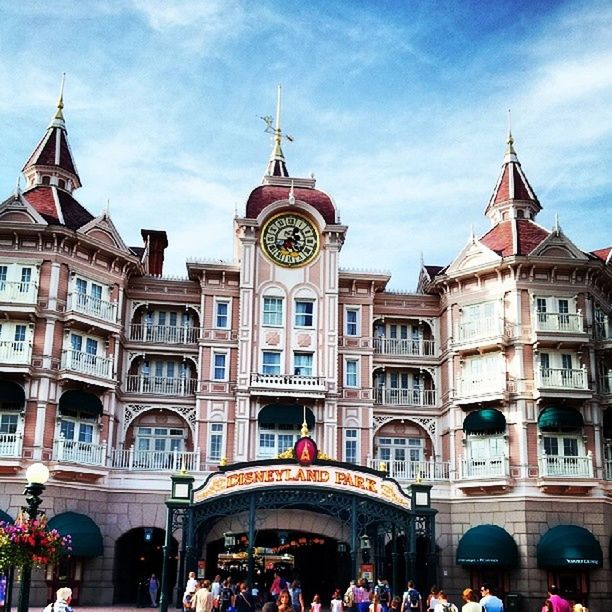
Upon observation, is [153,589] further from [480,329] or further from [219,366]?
[480,329]

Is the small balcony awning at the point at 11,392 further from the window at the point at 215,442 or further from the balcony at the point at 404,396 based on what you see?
the balcony at the point at 404,396

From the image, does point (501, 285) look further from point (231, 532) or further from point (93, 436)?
point (93, 436)

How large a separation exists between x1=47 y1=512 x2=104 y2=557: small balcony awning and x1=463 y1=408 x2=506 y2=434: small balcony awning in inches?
679

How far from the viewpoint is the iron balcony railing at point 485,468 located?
1570 inches

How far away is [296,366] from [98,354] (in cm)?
939

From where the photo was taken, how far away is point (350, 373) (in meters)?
44.1

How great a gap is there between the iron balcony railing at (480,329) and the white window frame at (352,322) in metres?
4.99

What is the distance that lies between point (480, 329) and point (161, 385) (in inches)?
619

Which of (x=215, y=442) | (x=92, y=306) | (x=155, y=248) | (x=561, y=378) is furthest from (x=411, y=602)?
(x=155, y=248)

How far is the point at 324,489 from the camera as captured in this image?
106 ft

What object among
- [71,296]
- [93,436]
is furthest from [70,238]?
[93,436]

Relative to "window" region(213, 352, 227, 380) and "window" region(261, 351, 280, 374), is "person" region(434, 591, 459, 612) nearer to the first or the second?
"window" region(261, 351, 280, 374)

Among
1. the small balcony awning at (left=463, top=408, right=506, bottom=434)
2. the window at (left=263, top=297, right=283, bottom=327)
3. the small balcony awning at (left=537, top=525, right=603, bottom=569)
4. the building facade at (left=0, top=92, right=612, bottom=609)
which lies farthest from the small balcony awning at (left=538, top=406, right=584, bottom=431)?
the window at (left=263, top=297, right=283, bottom=327)

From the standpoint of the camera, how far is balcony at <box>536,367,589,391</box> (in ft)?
133
